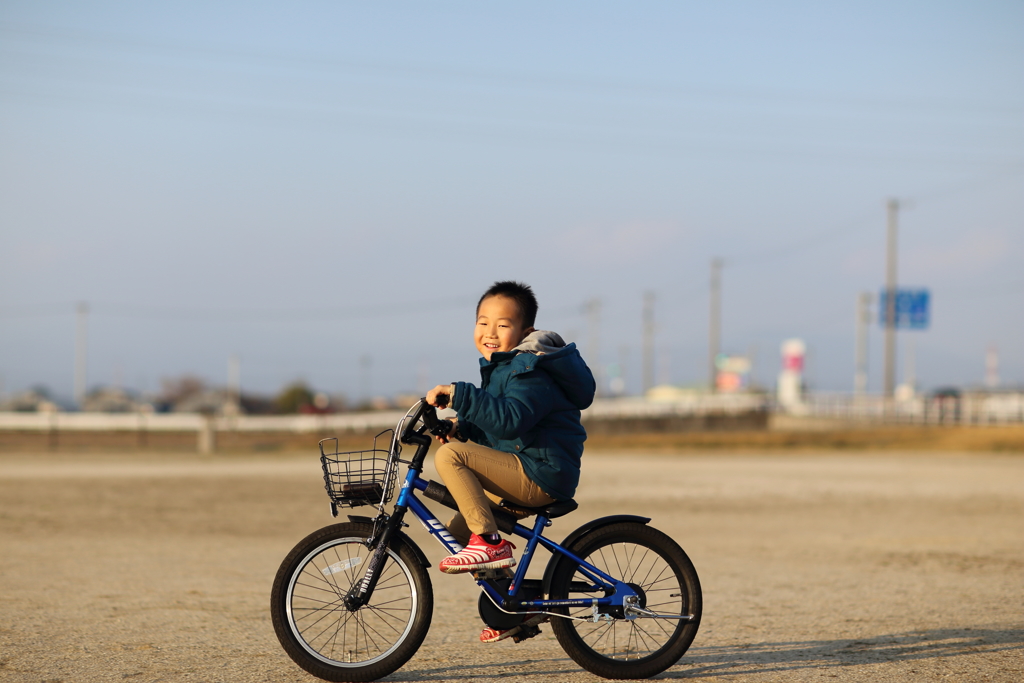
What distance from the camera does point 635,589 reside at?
471 cm

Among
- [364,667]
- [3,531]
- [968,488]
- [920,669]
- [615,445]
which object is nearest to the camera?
[364,667]

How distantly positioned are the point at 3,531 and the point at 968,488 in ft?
49.0

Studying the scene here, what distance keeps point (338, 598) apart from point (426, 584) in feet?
1.35

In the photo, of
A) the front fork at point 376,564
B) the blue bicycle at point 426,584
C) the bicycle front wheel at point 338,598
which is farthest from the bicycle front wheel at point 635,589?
the front fork at point 376,564

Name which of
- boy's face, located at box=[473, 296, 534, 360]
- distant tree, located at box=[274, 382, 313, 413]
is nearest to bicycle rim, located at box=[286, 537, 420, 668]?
boy's face, located at box=[473, 296, 534, 360]

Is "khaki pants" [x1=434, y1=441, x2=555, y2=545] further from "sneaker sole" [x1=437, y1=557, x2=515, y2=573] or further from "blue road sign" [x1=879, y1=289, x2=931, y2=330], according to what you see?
"blue road sign" [x1=879, y1=289, x2=931, y2=330]

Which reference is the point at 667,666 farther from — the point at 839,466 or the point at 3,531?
the point at 839,466

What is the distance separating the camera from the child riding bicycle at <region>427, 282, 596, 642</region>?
434 centimetres

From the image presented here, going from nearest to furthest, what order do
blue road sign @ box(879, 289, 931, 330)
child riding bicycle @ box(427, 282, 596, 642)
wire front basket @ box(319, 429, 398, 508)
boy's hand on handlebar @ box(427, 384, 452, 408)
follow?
boy's hand on handlebar @ box(427, 384, 452, 408)
child riding bicycle @ box(427, 282, 596, 642)
wire front basket @ box(319, 429, 398, 508)
blue road sign @ box(879, 289, 931, 330)

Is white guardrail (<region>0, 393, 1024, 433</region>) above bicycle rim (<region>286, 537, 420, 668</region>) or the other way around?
the other way around

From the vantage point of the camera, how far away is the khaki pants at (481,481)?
4422 millimetres

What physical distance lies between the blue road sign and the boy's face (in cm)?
5305

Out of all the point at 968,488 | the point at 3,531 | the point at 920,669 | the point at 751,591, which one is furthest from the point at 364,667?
the point at 968,488

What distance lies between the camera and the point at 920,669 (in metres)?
→ 4.93
